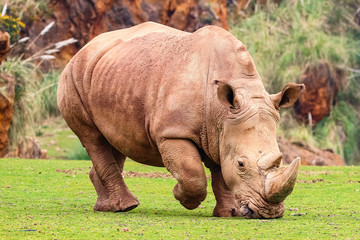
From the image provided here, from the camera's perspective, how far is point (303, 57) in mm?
23266

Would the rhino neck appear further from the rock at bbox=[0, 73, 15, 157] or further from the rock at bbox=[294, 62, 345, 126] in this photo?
the rock at bbox=[294, 62, 345, 126]

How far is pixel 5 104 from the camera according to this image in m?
15.7

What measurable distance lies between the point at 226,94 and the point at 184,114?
1.62ft

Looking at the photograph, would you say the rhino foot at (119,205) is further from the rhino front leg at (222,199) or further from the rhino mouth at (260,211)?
the rhino mouth at (260,211)

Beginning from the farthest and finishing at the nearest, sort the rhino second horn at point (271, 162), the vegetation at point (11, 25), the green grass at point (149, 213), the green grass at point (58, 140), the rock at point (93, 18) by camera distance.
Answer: the rock at point (93, 18) → the vegetation at point (11, 25) → the green grass at point (58, 140) → the rhino second horn at point (271, 162) → the green grass at point (149, 213)

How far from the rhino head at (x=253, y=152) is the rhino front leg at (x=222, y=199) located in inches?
28.9

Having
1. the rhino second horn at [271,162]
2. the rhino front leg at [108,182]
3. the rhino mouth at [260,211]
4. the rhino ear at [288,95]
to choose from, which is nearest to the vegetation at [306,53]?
the rhino front leg at [108,182]

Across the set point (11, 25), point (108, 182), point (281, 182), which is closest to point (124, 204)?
point (108, 182)

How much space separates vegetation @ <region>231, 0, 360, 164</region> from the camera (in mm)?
22672

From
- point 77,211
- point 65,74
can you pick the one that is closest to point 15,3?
point 65,74

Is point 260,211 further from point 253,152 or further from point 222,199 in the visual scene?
point 222,199

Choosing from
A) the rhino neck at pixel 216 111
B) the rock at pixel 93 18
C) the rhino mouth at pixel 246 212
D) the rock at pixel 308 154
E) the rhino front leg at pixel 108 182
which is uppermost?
the rhino neck at pixel 216 111

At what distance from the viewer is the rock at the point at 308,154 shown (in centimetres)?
1988

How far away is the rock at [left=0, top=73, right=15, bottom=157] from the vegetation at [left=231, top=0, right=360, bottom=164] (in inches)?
335
